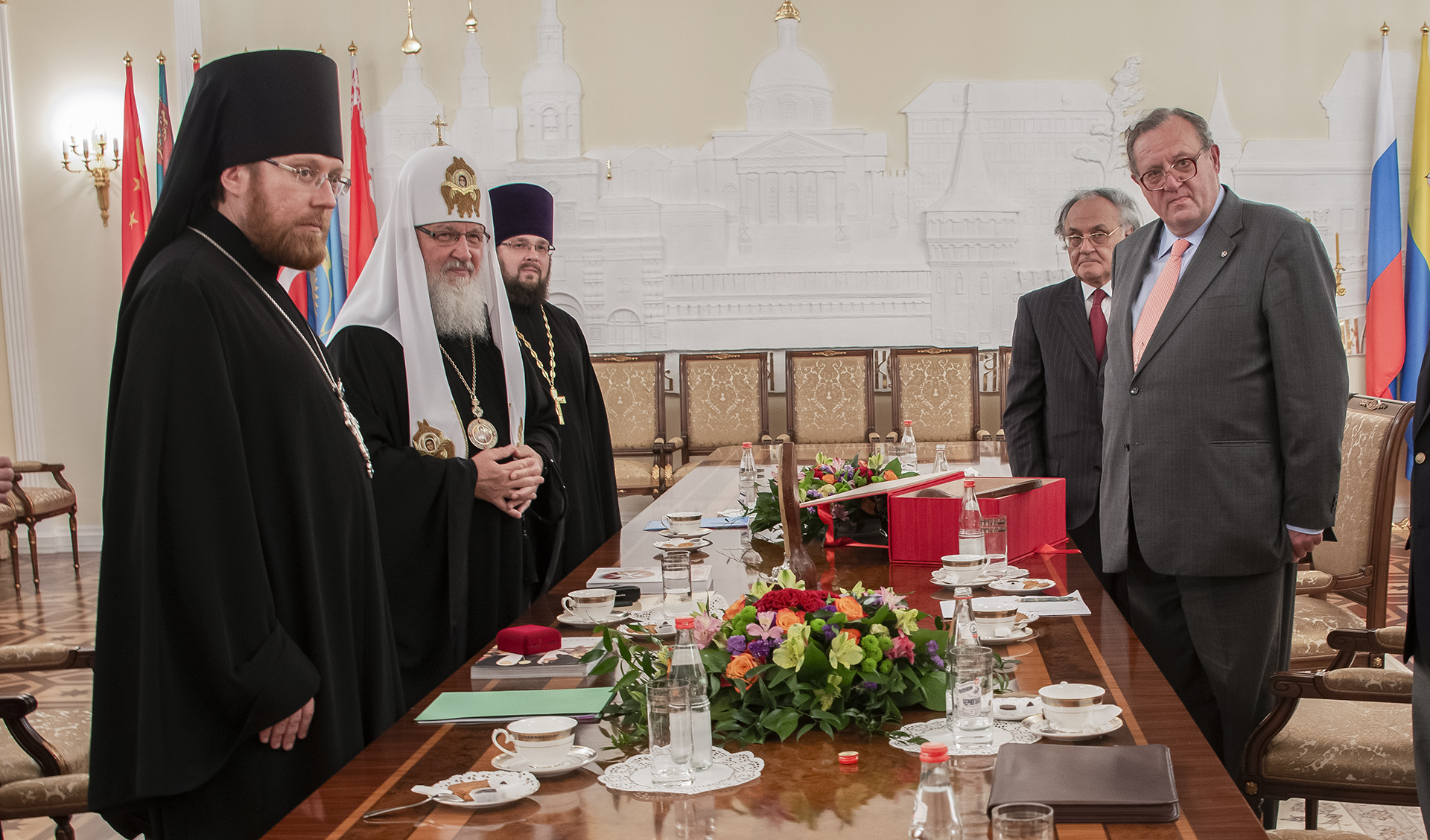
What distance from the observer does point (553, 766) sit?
5.10 feet

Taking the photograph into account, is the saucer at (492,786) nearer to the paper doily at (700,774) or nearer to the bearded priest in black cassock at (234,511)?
the paper doily at (700,774)

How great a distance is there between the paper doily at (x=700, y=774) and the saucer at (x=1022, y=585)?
42.5 inches

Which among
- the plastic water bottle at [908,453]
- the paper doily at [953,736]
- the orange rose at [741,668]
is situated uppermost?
the orange rose at [741,668]

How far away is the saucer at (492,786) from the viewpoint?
145cm

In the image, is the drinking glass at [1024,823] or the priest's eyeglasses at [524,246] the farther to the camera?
the priest's eyeglasses at [524,246]

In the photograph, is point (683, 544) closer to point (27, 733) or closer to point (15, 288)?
point (27, 733)

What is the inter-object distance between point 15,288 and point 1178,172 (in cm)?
793

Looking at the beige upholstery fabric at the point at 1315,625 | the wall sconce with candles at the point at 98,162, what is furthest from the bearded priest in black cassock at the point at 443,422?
the wall sconce with candles at the point at 98,162

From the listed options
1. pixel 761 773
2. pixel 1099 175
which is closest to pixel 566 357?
pixel 761 773

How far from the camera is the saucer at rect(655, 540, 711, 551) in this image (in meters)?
3.00

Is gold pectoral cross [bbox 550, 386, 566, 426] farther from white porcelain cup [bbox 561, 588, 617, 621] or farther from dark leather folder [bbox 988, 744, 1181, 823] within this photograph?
dark leather folder [bbox 988, 744, 1181, 823]

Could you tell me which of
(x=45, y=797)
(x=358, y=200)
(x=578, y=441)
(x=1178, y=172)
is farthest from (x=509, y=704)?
(x=358, y=200)

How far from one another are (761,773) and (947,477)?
1.55m

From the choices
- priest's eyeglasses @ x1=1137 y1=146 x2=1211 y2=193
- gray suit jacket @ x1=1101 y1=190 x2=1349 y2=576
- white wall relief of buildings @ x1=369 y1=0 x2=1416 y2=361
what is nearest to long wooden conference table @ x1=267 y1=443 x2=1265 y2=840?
gray suit jacket @ x1=1101 y1=190 x2=1349 y2=576
